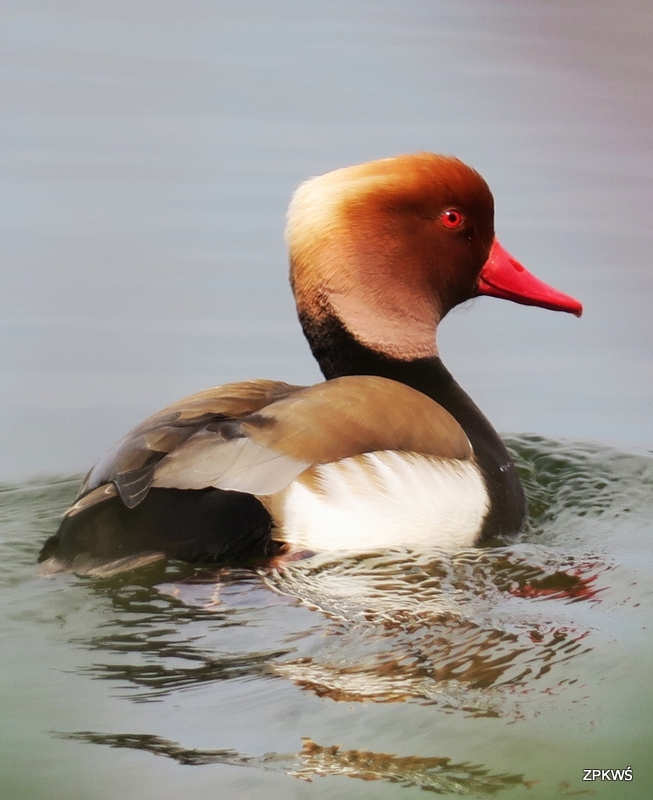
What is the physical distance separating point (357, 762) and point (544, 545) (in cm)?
170

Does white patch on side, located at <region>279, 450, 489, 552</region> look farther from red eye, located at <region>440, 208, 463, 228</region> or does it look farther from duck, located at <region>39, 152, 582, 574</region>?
red eye, located at <region>440, 208, 463, 228</region>

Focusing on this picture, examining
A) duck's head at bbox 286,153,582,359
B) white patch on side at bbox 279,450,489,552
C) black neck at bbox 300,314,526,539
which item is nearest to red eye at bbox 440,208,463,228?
duck's head at bbox 286,153,582,359

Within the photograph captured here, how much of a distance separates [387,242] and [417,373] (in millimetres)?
422

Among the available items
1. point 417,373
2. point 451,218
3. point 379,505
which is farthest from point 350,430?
point 451,218

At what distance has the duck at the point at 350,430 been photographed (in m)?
2.96

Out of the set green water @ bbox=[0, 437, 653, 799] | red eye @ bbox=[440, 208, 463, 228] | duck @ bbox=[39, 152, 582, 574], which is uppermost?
red eye @ bbox=[440, 208, 463, 228]

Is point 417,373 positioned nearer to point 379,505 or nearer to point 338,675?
point 379,505

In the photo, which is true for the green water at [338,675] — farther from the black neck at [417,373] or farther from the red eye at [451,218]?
the red eye at [451,218]

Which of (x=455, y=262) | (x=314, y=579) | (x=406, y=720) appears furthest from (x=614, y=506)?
(x=406, y=720)

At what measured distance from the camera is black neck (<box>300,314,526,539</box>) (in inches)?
150

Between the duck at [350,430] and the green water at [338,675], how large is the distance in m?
0.09

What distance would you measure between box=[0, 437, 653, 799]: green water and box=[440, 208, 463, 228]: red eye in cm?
103

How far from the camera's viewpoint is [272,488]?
303 centimetres

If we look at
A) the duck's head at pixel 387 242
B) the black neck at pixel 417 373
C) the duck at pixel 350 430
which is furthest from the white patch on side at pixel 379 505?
the duck's head at pixel 387 242
